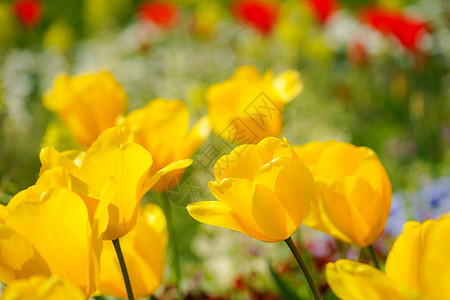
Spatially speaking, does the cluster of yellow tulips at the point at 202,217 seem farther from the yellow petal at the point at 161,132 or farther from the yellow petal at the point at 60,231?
the yellow petal at the point at 161,132

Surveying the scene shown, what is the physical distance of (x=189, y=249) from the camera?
2.32 m

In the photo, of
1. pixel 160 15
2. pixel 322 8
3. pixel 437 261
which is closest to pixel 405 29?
pixel 322 8

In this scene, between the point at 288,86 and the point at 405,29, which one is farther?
the point at 405,29

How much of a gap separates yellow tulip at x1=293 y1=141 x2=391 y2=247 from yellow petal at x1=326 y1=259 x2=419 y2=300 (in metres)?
0.20

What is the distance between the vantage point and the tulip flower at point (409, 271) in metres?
0.45

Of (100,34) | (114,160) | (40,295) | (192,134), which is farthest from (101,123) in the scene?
(100,34)

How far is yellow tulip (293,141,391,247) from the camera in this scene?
26.4 inches

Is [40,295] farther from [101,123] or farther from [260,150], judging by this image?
[101,123]

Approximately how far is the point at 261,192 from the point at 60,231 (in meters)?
0.18

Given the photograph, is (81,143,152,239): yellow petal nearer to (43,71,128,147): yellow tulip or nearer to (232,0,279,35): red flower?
(43,71,128,147): yellow tulip

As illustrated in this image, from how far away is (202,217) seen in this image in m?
0.58

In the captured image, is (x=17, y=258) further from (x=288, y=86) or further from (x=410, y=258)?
(x=288, y=86)

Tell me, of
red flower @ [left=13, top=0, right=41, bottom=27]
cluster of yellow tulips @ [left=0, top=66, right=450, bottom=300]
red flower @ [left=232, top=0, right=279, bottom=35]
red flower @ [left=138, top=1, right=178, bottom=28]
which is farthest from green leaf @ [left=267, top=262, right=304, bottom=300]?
red flower @ [left=13, top=0, right=41, bottom=27]

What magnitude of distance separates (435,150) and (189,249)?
1.11m
